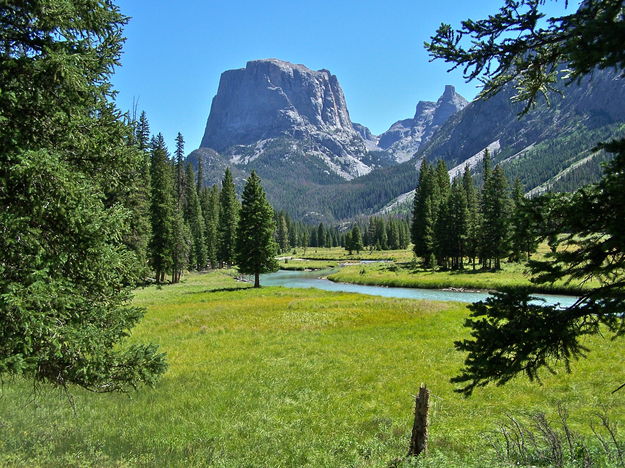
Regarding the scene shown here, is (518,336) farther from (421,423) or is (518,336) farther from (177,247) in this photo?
(177,247)

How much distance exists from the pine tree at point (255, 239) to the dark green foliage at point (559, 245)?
49.9m

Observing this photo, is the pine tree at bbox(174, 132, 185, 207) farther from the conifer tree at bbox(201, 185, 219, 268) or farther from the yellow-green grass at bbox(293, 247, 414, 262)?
the yellow-green grass at bbox(293, 247, 414, 262)

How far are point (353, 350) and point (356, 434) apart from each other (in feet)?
31.0

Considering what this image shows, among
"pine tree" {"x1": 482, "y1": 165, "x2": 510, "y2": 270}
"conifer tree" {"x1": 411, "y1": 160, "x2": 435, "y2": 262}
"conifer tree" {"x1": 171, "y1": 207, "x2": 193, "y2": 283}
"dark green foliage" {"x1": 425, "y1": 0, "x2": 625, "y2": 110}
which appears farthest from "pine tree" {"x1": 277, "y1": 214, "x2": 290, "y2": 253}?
"dark green foliage" {"x1": 425, "y1": 0, "x2": 625, "y2": 110}

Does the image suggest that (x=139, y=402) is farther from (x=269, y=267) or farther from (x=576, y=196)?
(x=269, y=267)

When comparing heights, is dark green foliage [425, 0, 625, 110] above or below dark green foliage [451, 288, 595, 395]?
above

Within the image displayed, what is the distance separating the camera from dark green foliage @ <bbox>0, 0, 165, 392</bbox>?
22.3 ft

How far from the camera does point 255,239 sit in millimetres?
54906

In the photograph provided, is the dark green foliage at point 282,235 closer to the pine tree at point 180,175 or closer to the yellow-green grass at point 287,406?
the pine tree at point 180,175

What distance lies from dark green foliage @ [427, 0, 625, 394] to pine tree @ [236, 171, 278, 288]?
4989cm

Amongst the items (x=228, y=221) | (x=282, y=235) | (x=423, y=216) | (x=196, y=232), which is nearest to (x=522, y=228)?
(x=423, y=216)

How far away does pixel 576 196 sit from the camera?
5.00 metres

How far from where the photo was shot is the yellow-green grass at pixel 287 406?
386 inches

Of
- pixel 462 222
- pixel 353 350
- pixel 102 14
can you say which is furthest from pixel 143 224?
pixel 462 222
